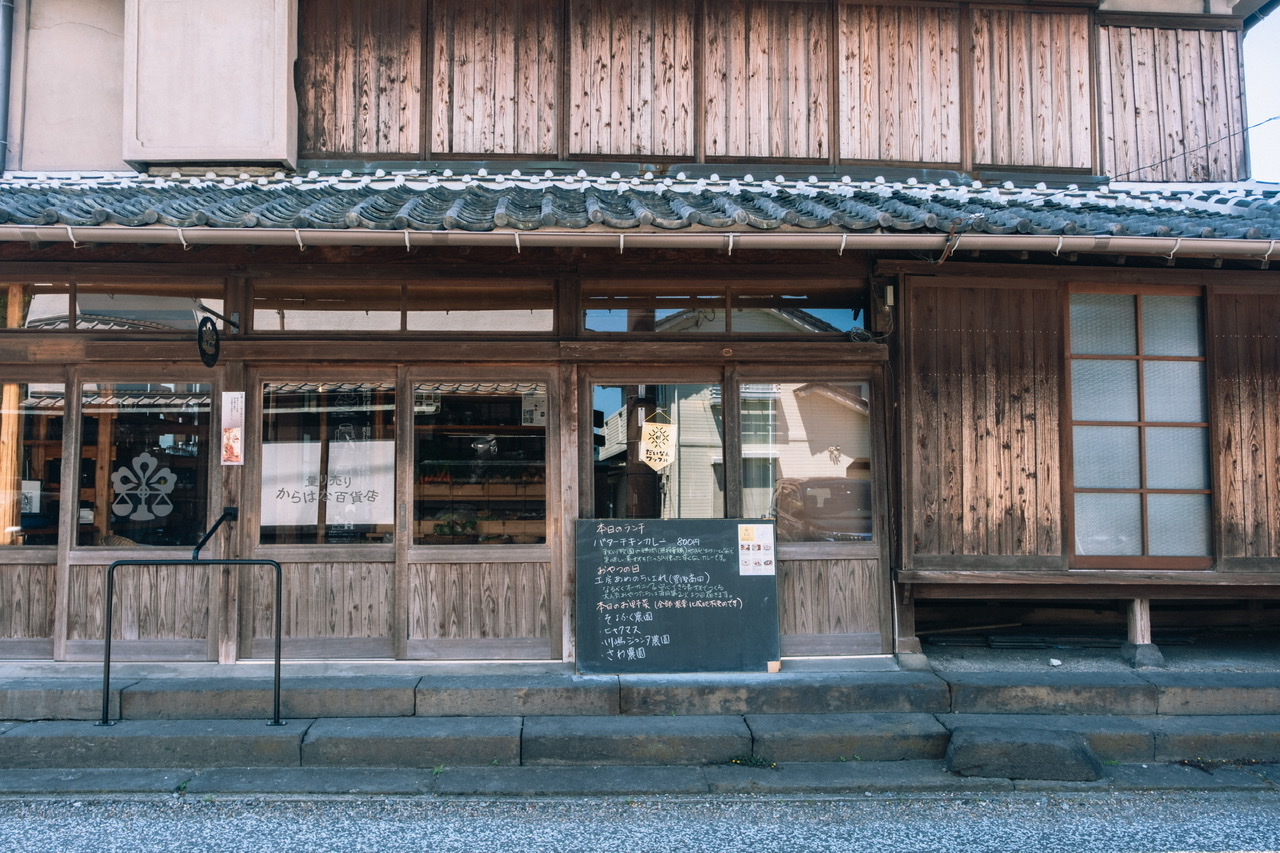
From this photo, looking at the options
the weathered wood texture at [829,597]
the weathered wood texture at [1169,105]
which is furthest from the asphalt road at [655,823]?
the weathered wood texture at [1169,105]

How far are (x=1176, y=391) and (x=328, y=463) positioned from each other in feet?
23.1

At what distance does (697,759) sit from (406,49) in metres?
7.06

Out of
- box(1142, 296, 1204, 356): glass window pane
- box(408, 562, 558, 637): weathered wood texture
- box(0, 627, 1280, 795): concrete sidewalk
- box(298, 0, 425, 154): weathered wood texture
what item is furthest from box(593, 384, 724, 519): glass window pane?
box(1142, 296, 1204, 356): glass window pane

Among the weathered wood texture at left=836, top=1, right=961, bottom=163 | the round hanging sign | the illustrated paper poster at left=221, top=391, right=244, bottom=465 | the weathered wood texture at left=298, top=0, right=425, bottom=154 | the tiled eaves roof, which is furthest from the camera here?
the weathered wood texture at left=836, top=1, right=961, bottom=163

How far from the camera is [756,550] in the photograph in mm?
6574

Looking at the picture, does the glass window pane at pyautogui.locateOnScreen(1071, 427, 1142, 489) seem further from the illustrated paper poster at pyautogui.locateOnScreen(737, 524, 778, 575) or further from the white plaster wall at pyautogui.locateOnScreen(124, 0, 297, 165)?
the white plaster wall at pyautogui.locateOnScreen(124, 0, 297, 165)

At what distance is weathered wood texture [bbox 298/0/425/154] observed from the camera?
26.2ft

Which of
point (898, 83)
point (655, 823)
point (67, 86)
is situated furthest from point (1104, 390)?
point (67, 86)

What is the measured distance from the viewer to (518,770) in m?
5.53

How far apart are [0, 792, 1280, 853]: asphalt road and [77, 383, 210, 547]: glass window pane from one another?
224cm

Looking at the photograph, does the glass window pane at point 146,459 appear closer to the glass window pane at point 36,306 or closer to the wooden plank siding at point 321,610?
the glass window pane at point 36,306

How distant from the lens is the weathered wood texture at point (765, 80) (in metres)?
8.06

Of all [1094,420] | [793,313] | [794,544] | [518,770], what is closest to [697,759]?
[518,770]

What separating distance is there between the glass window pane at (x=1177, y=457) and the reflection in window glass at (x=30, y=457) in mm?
9006
